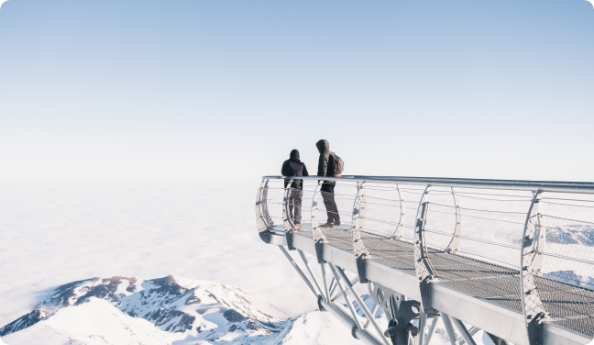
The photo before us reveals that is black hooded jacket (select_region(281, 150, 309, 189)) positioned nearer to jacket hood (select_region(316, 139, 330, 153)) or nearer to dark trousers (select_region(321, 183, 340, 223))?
dark trousers (select_region(321, 183, 340, 223))

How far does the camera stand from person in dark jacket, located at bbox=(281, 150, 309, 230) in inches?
350

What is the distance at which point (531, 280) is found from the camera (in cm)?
335

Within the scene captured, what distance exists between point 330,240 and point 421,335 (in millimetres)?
2407

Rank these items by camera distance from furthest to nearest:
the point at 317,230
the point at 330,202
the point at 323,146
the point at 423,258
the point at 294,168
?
the point at 294,168
the point at 323,146
the point at 330,202
the point at 317,230
the point at 423,258

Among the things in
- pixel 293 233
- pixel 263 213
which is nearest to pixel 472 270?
pixel 293 233

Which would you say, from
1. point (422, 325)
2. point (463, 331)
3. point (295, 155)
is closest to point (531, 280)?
point (463, 331)

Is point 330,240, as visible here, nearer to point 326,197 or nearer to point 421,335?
point 326,197

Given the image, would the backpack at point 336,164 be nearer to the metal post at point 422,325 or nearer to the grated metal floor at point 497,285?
the grated metal floor at point 497,285

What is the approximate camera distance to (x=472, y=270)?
16.6 feet

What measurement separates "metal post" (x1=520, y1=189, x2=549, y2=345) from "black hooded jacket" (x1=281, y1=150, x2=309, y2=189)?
20.5 feet

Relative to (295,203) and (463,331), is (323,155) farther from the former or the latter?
(463,331)

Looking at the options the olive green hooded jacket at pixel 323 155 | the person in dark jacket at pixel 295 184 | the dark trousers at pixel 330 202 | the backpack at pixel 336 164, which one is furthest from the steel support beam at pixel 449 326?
the backpack at pixel 336 164

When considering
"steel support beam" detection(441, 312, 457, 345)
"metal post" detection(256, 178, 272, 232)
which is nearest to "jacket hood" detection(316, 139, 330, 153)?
"metal post" detection(256, 178, 272, 232)

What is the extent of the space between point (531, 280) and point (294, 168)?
6.56 metres
